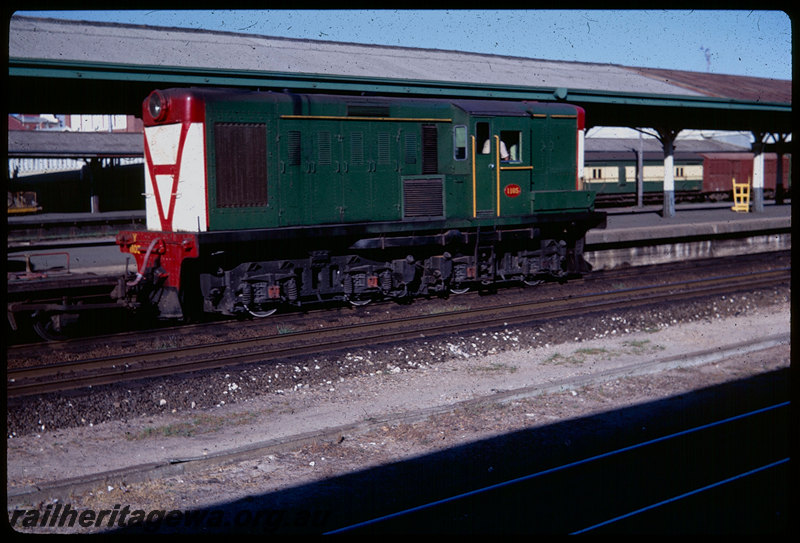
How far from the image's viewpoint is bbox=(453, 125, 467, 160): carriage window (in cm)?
1445

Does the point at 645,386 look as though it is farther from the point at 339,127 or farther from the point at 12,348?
the point at 12,348

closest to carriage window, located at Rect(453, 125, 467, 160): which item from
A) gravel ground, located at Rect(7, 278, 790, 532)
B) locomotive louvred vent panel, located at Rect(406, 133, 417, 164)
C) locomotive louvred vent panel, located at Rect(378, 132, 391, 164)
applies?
locomotive louvred vent panel, located at Rect(406, 133, 417, 164)

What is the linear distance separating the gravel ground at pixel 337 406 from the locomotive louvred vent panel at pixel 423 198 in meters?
3.32

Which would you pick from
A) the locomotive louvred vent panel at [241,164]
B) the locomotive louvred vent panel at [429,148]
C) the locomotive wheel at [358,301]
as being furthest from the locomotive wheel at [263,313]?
the locomotive louvred vent panel at [429,148]

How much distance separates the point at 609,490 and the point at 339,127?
9069 mm

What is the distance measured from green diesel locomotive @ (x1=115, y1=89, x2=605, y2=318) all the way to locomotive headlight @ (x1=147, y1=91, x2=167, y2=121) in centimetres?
3

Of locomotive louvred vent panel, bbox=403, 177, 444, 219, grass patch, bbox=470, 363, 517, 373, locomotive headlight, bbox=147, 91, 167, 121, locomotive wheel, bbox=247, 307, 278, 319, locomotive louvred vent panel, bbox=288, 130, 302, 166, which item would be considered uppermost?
locomotive headlight, bbox=147, 91, 167, 121

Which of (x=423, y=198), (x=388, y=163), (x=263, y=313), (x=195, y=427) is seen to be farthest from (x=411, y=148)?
(x=195, y=427)

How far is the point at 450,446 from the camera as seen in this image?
7.16m

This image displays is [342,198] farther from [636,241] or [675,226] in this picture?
[675,226]

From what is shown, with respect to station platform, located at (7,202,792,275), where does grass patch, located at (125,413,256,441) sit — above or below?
below

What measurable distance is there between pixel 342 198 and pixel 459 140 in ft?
9.08

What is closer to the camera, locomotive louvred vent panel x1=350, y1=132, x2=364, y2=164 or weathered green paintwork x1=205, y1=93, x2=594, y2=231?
weathered green paintwork x1=205, y1=93, x2=594, y2=231

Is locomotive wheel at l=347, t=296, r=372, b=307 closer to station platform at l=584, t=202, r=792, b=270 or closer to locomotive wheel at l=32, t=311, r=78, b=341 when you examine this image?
locomotive wheel at l=32, t=311, r=78, b=341
